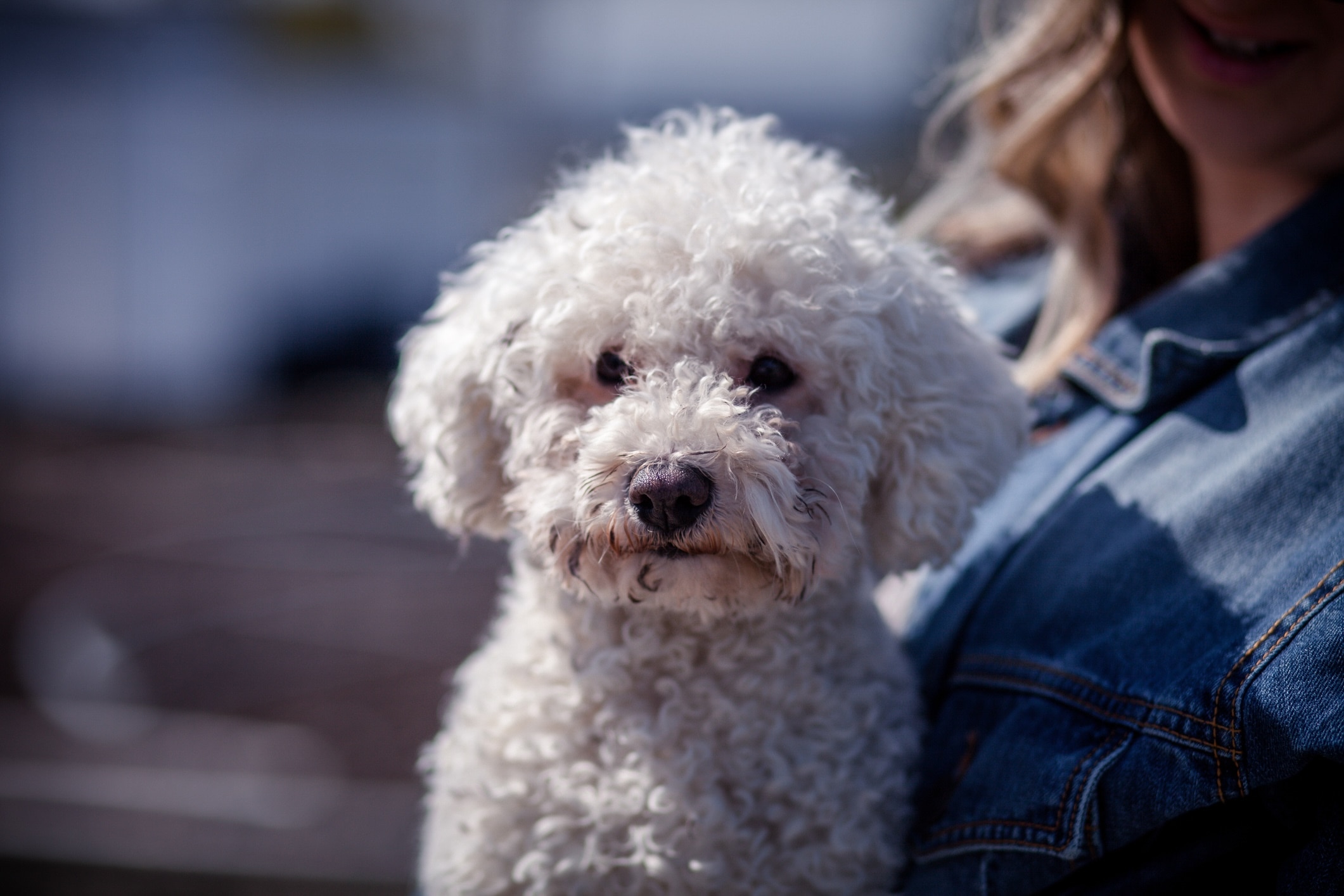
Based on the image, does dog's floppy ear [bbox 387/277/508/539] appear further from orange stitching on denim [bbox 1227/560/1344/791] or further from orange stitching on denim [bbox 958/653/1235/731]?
orange stitching on denim [bbox 1227/560/1344/791]

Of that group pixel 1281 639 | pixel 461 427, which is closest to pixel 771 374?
pixel 461 427

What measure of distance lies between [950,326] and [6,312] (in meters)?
11.9

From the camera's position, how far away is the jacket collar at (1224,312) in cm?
146

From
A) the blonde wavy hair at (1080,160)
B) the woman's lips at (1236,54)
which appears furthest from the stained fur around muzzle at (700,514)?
the woman's lips at (1236,54)

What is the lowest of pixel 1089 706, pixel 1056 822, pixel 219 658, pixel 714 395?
pixel 1056 822

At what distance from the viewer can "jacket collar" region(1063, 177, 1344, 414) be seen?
146 centimetres

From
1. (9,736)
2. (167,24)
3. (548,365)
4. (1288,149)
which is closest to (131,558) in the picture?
(9,736)

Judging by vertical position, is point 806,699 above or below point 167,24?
below

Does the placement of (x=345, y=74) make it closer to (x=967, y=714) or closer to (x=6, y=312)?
(x=6, y=312)

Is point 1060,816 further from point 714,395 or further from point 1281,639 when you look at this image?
point 714,395

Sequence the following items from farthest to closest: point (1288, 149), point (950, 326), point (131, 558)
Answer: point (131, 558), point (1288, 149), point (950, 326)

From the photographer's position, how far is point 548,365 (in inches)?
55.9

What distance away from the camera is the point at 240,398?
11414mm

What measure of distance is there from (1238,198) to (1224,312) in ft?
1.26
